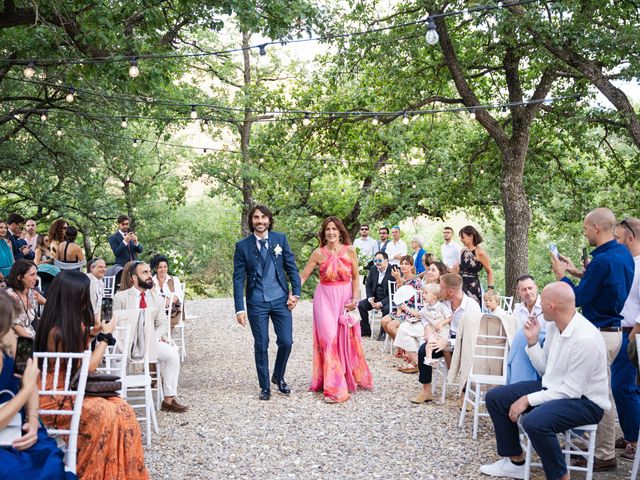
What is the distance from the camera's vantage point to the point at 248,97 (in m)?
20.5

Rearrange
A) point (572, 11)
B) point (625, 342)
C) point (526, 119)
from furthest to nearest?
point (526, 119) → point (572, 11) → point (625, 342)

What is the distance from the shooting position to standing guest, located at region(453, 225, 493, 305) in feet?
27.3

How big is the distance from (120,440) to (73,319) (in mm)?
760

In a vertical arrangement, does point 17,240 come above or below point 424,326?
above

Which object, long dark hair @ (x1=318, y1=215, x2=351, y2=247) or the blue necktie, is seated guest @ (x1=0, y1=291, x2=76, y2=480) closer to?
the blue necktie

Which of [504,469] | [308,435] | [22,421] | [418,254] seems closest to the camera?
[22,421]

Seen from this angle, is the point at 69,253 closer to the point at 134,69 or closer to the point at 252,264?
the point at 134,69

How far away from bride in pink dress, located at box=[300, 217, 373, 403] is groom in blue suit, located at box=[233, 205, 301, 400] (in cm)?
35

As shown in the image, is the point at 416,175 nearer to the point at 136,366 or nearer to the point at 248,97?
the point at 248,97

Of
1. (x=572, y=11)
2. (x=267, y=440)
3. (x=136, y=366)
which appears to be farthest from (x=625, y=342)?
(x=572, y=11)

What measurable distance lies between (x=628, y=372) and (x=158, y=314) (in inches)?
158

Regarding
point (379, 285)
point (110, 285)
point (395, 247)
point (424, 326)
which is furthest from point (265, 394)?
point (395, 247)

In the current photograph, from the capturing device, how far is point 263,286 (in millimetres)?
6555

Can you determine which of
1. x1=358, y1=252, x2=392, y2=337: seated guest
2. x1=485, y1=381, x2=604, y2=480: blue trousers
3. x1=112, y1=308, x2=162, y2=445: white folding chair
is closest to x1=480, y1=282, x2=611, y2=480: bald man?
x1=485, y1=381, x2=604, y2=480: blue trousers
